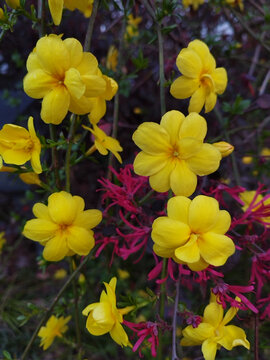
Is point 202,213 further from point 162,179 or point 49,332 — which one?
point 49,332

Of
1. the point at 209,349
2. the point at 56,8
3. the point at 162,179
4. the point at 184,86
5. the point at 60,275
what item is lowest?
the point at 60,275

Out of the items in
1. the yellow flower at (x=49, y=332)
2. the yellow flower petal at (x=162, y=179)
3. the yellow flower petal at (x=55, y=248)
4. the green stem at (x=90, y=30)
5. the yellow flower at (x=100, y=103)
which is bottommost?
the yellow flower at (x=49, y=332)

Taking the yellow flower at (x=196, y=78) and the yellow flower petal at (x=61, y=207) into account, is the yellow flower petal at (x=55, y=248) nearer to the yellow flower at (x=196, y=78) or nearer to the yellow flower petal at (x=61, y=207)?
the yellow flower petal at (x=61, y=207)

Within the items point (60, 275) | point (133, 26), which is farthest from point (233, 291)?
point (60, 275)

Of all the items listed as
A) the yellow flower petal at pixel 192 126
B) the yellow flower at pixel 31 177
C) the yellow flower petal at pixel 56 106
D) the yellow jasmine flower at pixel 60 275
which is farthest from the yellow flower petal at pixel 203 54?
the yellow jasmine flower at pixel 60 275

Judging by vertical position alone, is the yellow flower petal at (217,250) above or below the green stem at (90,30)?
below

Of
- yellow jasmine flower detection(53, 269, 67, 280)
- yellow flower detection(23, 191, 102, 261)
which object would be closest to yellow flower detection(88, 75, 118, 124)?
yellow flower detection(23, 191, 102, 261)
